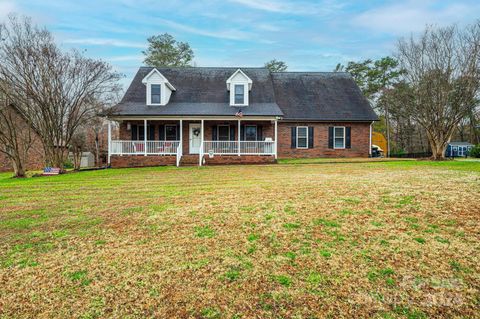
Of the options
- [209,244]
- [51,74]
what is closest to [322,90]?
[51,74]

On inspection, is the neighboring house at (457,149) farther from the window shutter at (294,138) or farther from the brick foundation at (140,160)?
the brick foundation at (140,160)

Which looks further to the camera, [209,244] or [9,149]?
[9,149]

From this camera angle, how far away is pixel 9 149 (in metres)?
14.0

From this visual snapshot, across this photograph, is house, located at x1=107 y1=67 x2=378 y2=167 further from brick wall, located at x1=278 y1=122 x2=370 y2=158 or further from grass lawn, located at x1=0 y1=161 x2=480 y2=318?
grass lawn, located at x1=0 y1=161 x2=480 y2=318

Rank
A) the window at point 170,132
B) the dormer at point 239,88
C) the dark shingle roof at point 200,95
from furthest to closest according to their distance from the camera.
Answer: the window at point 170,132, the dormer at point 239,88, the dark shingle roof at point 200,95

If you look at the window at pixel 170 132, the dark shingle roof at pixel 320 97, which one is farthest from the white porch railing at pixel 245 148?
the dark shingle roof at pixel 320 97

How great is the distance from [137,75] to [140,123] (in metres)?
4.42

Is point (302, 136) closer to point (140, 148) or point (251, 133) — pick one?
point (251, 133)

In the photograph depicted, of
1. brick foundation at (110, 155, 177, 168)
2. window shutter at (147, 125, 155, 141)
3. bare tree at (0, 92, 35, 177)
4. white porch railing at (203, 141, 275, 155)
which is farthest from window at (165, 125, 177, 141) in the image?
bare tree at (0, 92, 35, 177)

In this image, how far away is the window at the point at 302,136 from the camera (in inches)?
765

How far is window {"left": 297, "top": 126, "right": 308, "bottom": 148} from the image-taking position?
63.7 ft

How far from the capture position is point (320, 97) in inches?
812

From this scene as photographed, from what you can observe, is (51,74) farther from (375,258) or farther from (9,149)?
(375,258)

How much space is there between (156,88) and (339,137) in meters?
11.8
